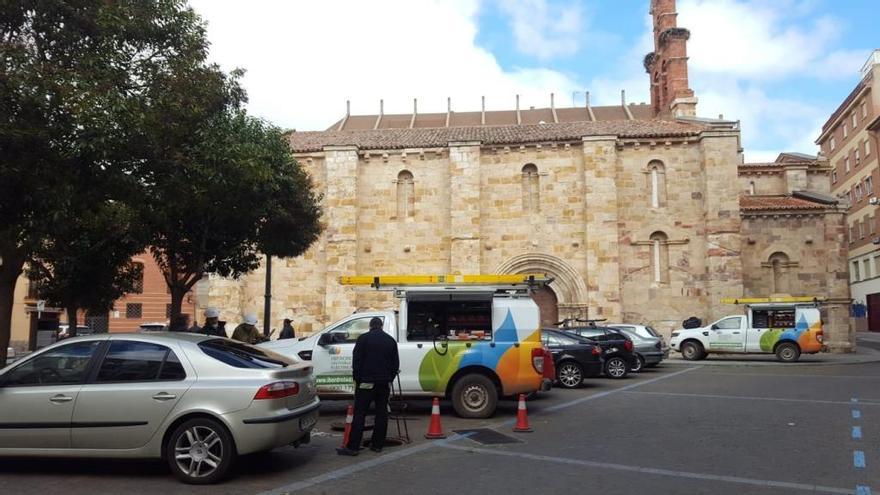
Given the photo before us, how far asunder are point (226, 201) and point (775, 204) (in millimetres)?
25152

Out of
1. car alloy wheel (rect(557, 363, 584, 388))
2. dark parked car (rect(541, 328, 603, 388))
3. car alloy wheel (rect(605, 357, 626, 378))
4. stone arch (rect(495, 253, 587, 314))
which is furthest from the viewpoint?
stone arch (rect(495, 253, 587, 314))

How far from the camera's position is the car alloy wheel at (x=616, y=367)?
17.5 metres

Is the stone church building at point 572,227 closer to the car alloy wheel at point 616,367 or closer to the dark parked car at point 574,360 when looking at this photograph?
the car alloy wheel at point 616,367

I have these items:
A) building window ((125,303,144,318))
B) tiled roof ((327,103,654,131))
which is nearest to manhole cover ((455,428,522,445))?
building window ((125,303,144,318))

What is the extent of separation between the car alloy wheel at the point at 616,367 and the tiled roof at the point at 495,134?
11946mm

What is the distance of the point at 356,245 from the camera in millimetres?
27078

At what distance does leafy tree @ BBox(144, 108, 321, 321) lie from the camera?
9398 mm

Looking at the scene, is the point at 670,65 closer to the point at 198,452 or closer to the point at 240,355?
the point at 240,355

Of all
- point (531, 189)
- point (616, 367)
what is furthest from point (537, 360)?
point (531, 189)

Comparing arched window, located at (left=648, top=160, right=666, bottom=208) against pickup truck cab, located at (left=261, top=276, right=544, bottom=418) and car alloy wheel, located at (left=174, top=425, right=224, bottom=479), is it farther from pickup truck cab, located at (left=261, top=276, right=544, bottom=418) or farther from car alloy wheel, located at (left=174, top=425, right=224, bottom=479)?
car alloy wheel, located at (left=174, top=425, right=224, bottom=479)

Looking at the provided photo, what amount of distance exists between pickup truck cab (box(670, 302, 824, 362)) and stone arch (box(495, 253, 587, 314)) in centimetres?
440

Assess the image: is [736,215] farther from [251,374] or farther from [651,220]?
[251,374]

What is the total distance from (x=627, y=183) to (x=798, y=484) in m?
21.8

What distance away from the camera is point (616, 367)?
17578mm
